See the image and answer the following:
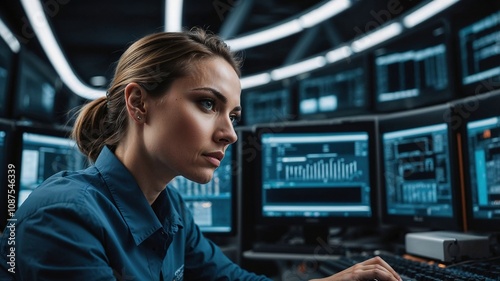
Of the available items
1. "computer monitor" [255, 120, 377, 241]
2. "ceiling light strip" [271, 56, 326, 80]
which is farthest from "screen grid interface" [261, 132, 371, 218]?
"ceiling light strip" [271, 56, 326, 80]

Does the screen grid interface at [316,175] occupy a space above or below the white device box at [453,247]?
above

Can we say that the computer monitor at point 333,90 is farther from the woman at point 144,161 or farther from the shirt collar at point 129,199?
the shirt collar at point 129,199

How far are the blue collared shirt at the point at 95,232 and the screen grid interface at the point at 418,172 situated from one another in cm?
89

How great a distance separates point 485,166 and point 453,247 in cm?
28

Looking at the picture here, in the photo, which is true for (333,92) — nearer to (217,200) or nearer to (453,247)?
(217,200)

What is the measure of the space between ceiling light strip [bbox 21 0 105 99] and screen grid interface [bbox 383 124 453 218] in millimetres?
1561

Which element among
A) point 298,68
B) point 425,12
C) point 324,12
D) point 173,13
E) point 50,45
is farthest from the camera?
point 50,45

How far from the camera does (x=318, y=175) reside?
1.84 m

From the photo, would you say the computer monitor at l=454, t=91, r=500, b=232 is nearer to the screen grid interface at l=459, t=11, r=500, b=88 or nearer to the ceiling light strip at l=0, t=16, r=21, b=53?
the screen grid interface at l=459, t=11, r=500, b=88

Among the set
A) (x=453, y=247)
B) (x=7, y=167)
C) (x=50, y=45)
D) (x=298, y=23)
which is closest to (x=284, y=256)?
(x=453, y=247)

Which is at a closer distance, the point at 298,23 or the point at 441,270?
the point at 441,270

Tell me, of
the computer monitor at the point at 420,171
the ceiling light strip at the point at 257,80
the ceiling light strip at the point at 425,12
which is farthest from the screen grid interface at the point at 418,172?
the ceiling light strip at the point at 257,80

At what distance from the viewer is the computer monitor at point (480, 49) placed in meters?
1.62

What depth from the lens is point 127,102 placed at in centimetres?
100
